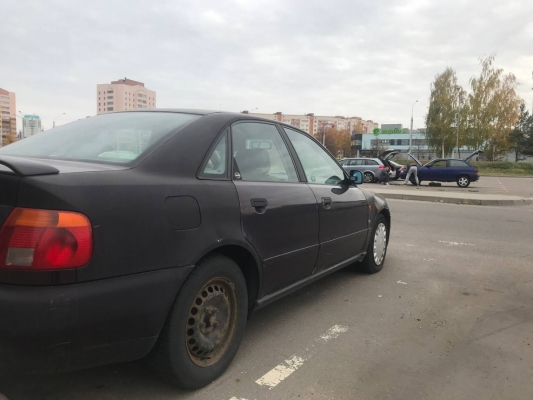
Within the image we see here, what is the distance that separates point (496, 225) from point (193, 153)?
8.14 metres

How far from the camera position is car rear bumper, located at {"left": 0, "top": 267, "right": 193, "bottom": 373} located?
1.74 m

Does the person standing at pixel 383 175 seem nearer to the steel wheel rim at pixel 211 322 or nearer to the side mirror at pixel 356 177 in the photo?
the side mirror at pixel 356 177

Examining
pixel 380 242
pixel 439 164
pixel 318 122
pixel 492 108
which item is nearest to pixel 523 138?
pixel 492 108

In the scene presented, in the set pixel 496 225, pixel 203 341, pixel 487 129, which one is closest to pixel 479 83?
pixel 487 129

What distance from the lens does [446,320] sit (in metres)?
3.65

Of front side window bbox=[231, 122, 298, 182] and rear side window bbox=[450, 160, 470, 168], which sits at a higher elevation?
rear side window bbox=[450, 160, 470, 168]

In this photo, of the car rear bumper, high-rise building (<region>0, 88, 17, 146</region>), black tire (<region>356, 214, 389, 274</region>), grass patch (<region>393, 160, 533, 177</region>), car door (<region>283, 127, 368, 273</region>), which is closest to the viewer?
the car rear bumper

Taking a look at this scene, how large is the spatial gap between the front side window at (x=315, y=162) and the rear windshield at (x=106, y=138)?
1178mm

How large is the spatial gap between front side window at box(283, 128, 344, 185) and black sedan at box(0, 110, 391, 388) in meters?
0.11

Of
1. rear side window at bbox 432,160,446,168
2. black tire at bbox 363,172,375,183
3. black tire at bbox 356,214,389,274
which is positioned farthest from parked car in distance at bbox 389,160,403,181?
black tire at bbox 356,214,389,274

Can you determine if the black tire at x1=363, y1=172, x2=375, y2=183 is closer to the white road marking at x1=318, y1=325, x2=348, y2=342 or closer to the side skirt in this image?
the side skirt

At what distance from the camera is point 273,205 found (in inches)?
115

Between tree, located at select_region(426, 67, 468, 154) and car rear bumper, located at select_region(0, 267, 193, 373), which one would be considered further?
tree, located at select_region(426, 67, 468, 154)

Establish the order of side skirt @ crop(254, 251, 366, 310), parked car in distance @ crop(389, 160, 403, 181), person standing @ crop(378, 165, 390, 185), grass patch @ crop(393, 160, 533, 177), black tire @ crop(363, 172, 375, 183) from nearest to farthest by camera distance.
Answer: side skirt @ crop(254, 251, 366, 310) → person standing @ crop(378, 165, 390, 185) → black tire @ crop(363, 172, 375, 183) → parked car in distance @ crop(389, 160, 403, 181) → grass patch @ crop(393, 160, 533, 177)
